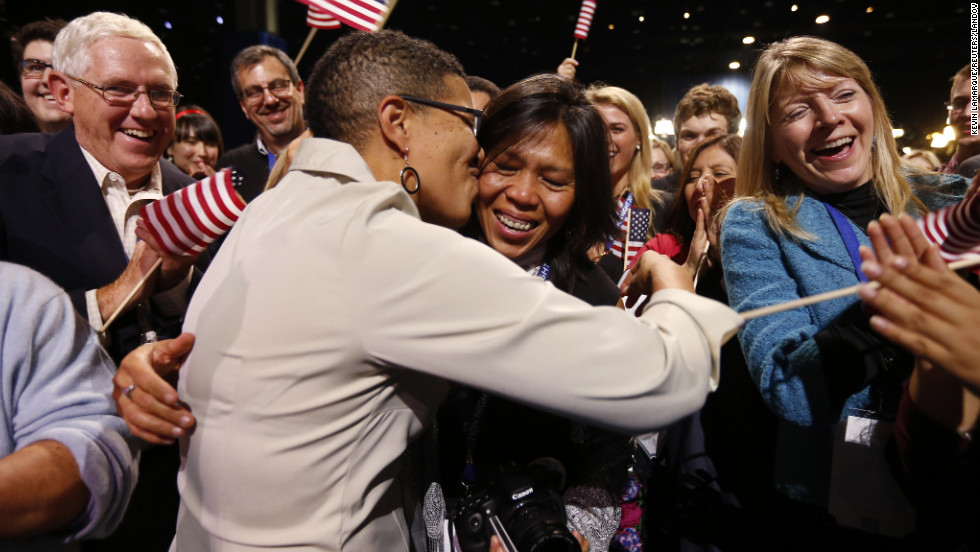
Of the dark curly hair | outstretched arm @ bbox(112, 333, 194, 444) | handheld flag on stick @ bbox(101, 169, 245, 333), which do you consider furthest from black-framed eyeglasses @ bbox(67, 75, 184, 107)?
outstretched arm @ bbox(112, 333, 194, 444)

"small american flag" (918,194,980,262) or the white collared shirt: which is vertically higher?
"small american flag" (918,194,980,262)

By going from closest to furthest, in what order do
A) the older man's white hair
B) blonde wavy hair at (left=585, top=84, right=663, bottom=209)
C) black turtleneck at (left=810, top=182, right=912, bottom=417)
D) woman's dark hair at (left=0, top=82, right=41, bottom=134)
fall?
black turtleneck at (left=810, top=182, right=912, bottom=417) < the older man's white hair < woman's dark hair at (left=0, top=82, right=41, bottom=134) < blonde wavy hair at (left=585, top=84, right=663, bottom=209)

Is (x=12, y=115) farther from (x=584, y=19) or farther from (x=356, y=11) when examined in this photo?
(x=584, y=19)

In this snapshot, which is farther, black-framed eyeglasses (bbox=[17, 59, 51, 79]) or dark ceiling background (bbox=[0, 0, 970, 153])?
dark ceiling background (bbox=[0, 0, 970, 153])

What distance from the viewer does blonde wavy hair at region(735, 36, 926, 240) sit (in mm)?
1607

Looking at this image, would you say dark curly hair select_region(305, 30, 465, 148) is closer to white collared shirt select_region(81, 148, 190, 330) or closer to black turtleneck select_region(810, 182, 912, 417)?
white collared shirt select_region(81, 148, 190, 330)

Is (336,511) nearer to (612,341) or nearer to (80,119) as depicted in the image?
(612,341)

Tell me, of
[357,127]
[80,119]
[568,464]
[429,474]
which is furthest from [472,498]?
[80,119]

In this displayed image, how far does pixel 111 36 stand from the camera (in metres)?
2.04

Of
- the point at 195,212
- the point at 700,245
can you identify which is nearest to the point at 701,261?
the point at 700,245

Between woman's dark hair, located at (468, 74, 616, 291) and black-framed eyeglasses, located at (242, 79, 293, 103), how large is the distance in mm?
2330

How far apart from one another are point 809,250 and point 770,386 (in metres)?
0.39

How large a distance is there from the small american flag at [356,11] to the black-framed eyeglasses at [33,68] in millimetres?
1674

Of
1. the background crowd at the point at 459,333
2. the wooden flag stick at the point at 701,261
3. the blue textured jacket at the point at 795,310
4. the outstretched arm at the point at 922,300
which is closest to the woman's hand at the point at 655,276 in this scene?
the background crowd at the point at 459,333
